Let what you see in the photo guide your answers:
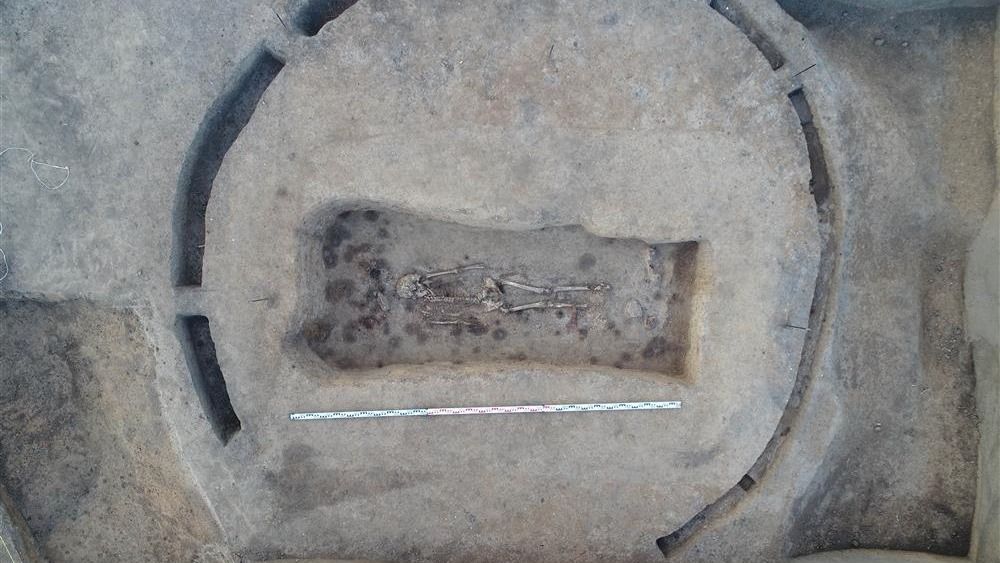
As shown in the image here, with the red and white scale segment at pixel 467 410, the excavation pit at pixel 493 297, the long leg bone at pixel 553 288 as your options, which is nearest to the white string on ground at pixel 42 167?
the excavation pit at pixel 493 297

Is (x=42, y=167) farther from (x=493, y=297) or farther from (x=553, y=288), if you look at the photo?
(x=553, y=288)

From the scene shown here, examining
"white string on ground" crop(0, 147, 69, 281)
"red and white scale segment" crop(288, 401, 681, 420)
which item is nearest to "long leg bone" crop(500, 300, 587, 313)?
"red and white scale segment" crop(288, 401, 681, 420)

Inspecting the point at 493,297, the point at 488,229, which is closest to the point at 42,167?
the point at 488,229

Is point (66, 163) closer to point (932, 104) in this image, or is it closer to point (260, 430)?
point (260, 430)

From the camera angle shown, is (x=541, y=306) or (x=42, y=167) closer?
(x=42, y=167)

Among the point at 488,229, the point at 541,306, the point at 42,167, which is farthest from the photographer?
the point at 541,306

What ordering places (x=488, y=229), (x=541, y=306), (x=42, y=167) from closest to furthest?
(x=42, y=167)
(x=488, y=229)
(x=541, y=306)

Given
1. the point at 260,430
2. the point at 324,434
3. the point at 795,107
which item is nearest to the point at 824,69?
the point at 795,107

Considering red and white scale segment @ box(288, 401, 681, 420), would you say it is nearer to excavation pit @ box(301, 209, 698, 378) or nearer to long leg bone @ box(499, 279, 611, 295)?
excavation pit @ box(301, 209, 698, 378)

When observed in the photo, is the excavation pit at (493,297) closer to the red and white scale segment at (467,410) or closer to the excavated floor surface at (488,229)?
the excavated floor surface at (488,229)
